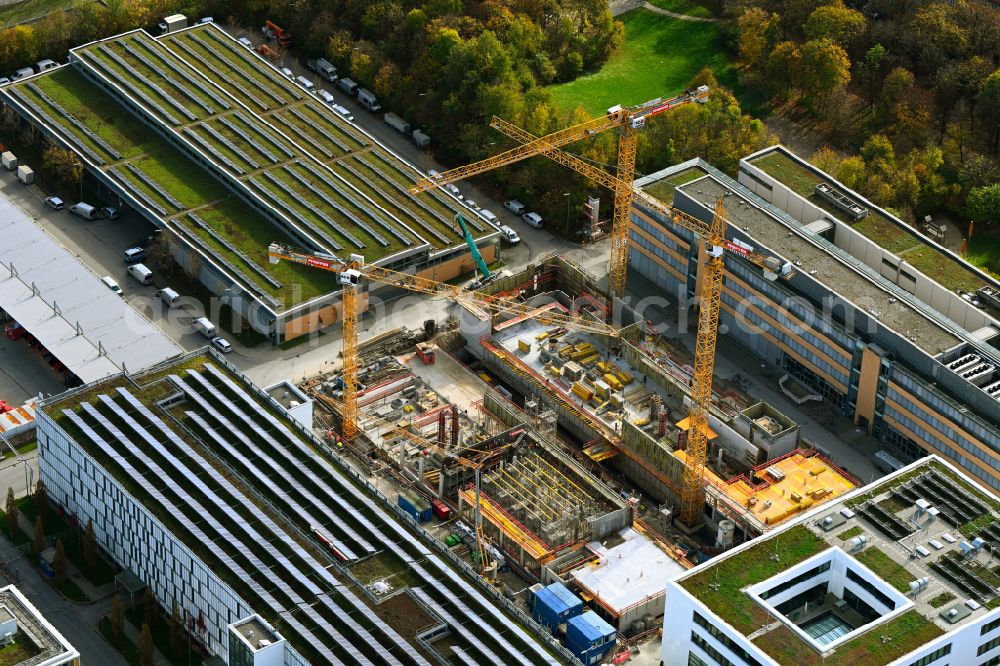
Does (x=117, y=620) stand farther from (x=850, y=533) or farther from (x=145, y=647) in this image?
(x=850, y=533)

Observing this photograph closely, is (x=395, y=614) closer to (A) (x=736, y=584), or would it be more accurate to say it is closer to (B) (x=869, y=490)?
(A) (x=736, y=584)

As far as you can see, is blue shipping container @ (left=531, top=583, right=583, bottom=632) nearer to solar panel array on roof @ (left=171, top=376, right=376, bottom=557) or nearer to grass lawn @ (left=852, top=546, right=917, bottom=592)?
solar panel array on roof @ (left=171, top=376, right=376, bottom=557)

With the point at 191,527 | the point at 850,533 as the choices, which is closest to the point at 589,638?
the point at 850,533

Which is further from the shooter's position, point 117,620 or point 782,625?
point 117,620

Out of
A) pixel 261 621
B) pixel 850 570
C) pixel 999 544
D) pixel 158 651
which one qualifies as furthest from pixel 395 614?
pixel 999 544

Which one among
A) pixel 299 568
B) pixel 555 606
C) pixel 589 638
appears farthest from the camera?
pixel 555 606

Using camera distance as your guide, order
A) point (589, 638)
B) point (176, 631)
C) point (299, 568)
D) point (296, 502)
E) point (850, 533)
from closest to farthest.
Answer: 1. point (299, 568)
2. point (850, 533)
3. point (589, 638)
4. point (176, 631)
5. point (296, 502)

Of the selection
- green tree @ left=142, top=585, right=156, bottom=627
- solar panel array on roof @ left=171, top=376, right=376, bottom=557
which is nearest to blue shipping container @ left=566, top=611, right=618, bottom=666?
solar panel array on roof @ left=171, top=376, right=376, bottom=557
